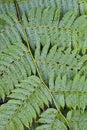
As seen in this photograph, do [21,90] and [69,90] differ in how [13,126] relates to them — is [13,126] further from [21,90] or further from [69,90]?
[69,90]

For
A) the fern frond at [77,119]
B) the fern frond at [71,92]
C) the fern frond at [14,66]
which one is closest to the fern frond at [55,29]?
the fern frond at [14,66]

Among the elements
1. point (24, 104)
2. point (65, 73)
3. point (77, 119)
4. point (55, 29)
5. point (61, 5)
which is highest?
point (61, 5)

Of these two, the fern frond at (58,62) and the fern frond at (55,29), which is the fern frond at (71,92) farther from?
the fern frond at (55,29)

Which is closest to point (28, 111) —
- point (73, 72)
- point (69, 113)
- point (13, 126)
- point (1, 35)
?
point (13, 126)

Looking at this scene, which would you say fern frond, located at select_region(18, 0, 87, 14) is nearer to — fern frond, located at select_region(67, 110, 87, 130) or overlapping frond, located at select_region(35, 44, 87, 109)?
overlapping frond, located at select_region(35, 44, 87, 109)

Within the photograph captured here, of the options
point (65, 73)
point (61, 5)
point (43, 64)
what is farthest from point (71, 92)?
point (61, 5)

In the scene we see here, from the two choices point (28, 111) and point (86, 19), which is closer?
point (28, 111)

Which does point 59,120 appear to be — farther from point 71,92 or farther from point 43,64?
point 43,64
